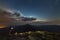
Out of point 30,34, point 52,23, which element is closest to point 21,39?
point 30,34

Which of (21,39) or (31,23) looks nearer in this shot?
(31,23)

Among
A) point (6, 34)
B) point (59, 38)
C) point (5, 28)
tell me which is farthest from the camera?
point (6, 34)

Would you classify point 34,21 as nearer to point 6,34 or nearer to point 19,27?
point 19,27

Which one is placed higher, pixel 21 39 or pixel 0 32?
pixel 0 32

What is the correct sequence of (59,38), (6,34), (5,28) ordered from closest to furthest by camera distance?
(59,38)
(5,28)
(6,34)


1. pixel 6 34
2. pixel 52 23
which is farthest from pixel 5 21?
pixel 52 23

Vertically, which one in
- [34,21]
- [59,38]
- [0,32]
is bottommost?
[59,38]
